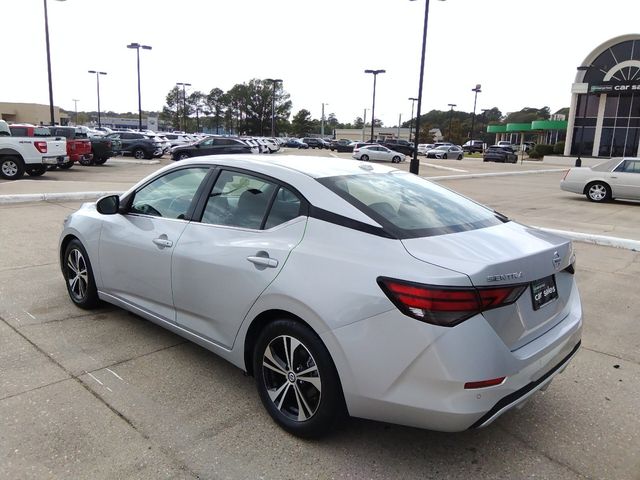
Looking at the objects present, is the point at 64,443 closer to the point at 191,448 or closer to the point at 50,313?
the point at 191,448

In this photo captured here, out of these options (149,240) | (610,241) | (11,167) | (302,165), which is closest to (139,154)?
(11,167)

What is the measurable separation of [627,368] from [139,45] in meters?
47.9

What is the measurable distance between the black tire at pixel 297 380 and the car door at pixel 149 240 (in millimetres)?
988

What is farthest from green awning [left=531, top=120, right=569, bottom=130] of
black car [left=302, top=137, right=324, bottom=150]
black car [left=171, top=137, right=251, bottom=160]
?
A: black car [left=171, top=137, right=251, bottom=160]

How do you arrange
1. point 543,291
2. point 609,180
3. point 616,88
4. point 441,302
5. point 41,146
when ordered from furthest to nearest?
point 616,88, point 41,146, point 609,180, point 543,291, point 441,302

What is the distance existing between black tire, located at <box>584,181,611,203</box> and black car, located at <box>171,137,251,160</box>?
16908 mm

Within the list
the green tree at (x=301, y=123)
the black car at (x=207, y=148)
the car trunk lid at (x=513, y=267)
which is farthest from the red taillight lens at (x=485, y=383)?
the green tree at (x=301, y=123)

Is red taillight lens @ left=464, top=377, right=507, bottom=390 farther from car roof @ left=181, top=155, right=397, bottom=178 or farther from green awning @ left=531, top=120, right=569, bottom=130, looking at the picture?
green awning @ left=531, top=120, right=569, bottom=130

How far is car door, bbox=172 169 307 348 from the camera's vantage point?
9.46ft

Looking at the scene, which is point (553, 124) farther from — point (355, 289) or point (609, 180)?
point (355, 289)

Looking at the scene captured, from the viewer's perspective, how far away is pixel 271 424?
2977 mm

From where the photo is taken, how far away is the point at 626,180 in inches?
576

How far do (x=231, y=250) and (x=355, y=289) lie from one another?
3.16 feet

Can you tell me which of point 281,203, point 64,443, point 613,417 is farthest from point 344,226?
point 613,417
